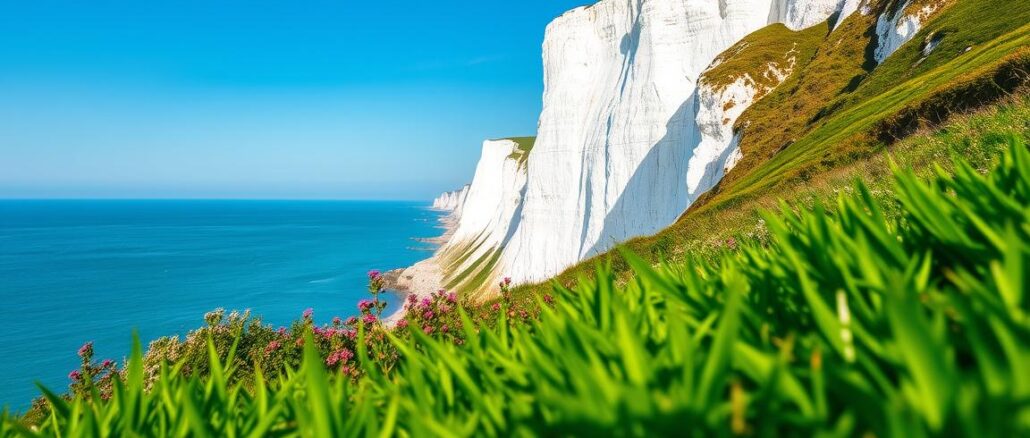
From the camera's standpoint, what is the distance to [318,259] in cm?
13650

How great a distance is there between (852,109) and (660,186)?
24929mm

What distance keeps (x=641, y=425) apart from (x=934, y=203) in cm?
162

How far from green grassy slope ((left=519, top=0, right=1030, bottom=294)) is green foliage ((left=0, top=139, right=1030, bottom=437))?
644 cm

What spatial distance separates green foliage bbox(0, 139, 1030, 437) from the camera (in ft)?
3.12

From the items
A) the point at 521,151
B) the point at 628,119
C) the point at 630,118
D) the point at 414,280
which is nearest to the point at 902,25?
the point at 630,118

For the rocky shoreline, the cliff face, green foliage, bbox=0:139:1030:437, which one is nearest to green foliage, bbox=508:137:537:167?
the rocky shoreline

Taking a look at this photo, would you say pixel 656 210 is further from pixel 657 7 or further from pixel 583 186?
pixel 657 7

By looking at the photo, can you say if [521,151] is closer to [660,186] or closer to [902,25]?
[660,186]

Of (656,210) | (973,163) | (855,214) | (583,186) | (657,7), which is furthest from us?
(583,186)

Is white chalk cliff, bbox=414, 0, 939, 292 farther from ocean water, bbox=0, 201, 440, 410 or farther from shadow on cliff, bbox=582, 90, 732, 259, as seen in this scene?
ocean water, bbox=0, 201, 440, 410

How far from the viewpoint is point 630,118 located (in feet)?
188

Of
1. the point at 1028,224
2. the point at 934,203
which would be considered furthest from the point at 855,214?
the point at 1028,224

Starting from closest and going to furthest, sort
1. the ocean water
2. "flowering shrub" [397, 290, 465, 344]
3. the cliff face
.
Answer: "flowering shrub" [397, 290, 465, 344] → the cliff face → the ocean water

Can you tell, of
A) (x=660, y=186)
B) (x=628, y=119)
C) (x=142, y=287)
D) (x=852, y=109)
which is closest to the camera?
(x=852, y=109)
